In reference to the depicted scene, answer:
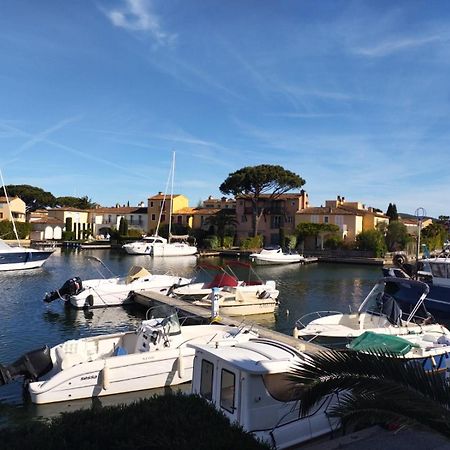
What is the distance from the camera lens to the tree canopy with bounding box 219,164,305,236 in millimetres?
Result: 75188

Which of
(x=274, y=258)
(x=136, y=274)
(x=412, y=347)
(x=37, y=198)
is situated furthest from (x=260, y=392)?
(x=37, y=198)

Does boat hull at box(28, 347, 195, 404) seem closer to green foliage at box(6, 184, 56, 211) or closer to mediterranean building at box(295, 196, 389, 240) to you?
mediterranean building at box(295, 196, 389, 240)

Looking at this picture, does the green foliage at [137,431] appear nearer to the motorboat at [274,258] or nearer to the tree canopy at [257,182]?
the motorboat at [274,258]

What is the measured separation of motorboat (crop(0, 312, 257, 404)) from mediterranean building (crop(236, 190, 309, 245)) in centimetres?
6252

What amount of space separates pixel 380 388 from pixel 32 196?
125491 mm

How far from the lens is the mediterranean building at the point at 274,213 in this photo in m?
78.7

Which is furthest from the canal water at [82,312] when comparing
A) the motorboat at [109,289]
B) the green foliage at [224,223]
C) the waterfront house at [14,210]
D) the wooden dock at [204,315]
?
the waterfront house at [14,210]

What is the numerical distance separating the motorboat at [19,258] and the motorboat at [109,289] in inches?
742

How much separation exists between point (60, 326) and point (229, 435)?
1808cm

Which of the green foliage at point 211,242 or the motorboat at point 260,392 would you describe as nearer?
the motorboat at point 260,392

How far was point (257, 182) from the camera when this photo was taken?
75750 millimetres

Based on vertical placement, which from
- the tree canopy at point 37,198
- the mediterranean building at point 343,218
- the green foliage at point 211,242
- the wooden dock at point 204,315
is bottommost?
the wooden dock at point 204,315

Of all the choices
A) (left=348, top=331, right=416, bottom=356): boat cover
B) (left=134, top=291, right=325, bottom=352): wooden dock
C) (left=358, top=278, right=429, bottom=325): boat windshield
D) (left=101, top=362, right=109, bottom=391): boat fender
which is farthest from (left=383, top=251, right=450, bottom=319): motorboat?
(left=101, top=362, right=109, bottom=391): boat fender

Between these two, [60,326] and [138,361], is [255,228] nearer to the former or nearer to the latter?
[60,326]
